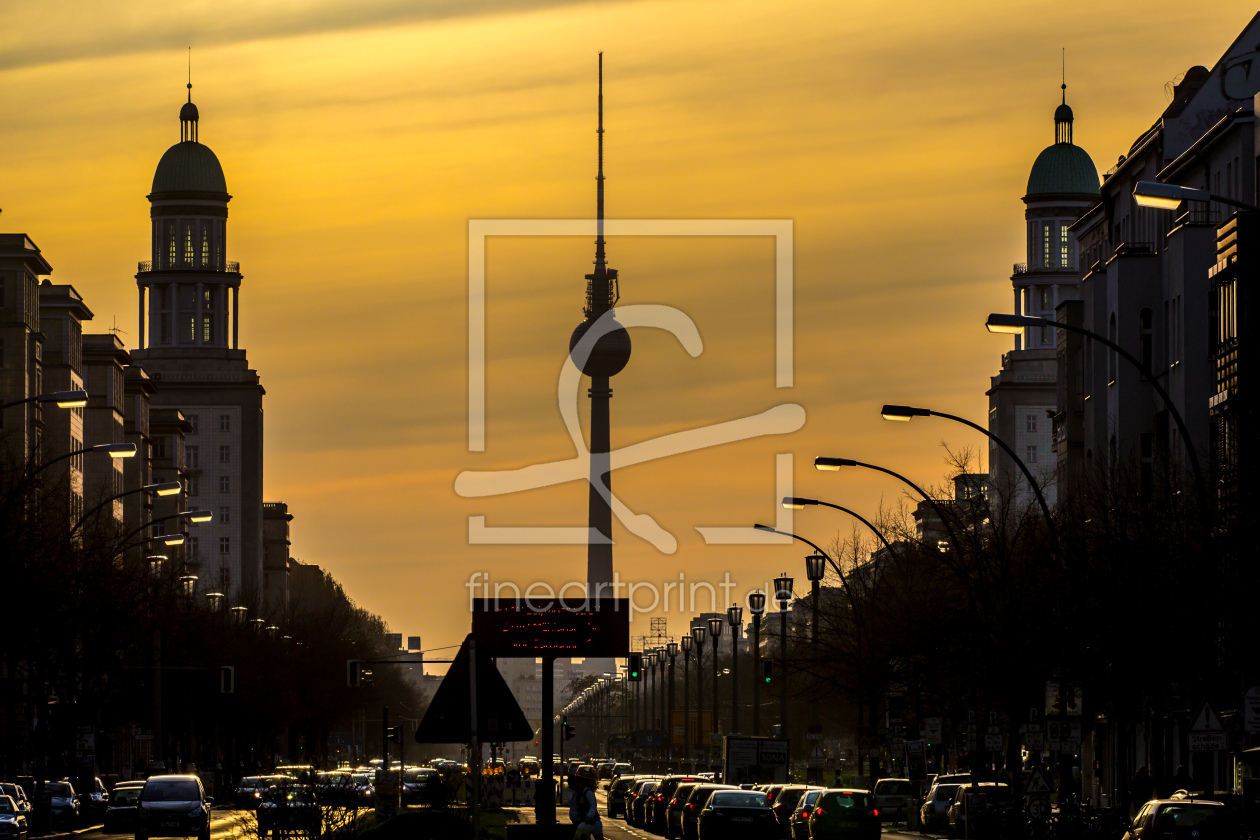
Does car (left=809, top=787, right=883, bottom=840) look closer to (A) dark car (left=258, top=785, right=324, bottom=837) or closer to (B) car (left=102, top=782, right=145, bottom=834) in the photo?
(A) dark car (left=258, top=785, right=324, bottom=837)

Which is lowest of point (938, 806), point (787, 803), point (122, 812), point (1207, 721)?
point (122, 812)

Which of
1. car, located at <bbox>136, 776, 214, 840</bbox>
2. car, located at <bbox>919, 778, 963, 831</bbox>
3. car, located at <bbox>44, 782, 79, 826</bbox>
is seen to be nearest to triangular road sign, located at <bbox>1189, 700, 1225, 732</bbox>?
car, located at <bbox>136, 776, 214, 840</bbox>

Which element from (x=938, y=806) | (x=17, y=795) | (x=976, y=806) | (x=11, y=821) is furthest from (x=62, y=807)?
(x=976, y=806)

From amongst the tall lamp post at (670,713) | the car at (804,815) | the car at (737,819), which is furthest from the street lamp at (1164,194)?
the tall lamp post at (670,713)

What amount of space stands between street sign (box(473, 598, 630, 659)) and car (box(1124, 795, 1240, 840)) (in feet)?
49.0

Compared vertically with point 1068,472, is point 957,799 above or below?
below

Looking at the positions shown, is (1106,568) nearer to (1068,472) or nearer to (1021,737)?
(1021,737)

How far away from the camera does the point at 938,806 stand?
6247 cm

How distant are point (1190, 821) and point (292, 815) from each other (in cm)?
1556

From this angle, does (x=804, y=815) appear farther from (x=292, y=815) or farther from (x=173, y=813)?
(x=292, y=815)

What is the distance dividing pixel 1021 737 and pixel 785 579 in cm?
2167

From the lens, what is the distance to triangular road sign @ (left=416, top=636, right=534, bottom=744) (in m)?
29.2

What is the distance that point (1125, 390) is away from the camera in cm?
7644

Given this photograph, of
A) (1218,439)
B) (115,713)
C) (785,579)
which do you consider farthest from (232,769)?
(1218,439)
